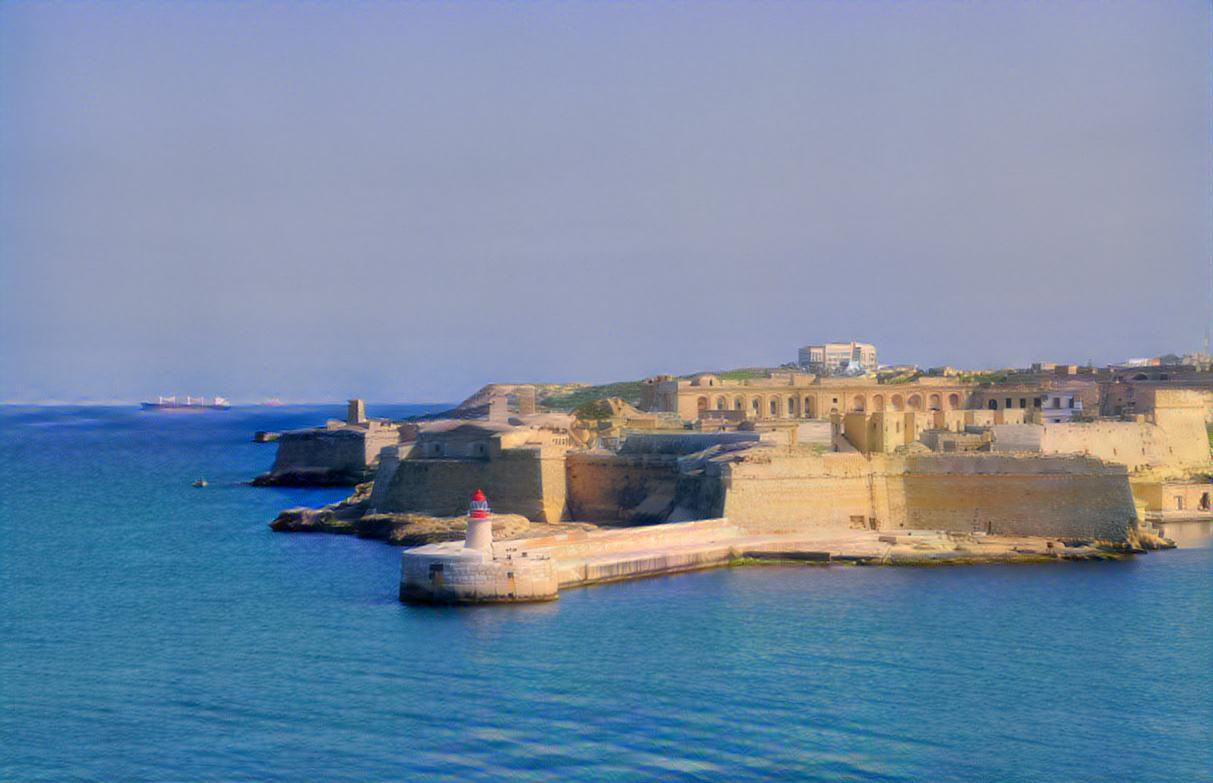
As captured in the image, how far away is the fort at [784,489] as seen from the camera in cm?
2585

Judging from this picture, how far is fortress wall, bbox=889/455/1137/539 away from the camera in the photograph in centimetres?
2877

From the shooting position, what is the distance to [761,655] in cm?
1964

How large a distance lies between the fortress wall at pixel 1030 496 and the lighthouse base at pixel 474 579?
33.1 ft

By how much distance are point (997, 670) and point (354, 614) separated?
999 cm

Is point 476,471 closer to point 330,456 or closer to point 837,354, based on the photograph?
point 330,456

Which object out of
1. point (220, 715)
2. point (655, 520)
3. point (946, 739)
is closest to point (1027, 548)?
point (655, 520)

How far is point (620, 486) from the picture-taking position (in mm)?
33062

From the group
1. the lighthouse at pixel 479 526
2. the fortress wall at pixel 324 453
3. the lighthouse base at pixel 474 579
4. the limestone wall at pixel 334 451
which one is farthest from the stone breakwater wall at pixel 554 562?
the fortress wall at pixel 324 453

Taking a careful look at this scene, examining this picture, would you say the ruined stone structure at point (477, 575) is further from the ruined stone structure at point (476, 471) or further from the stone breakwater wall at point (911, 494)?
the ruined stone structure at point (476, 471)

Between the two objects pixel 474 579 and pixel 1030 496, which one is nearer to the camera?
pixel 474 579

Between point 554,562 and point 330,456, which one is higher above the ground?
point 330,456

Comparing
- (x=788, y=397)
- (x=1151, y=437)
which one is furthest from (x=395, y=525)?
(x=1151, y=437)

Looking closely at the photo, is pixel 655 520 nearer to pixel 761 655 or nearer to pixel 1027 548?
pixel 1027 548

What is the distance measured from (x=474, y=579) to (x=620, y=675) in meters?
4.97
